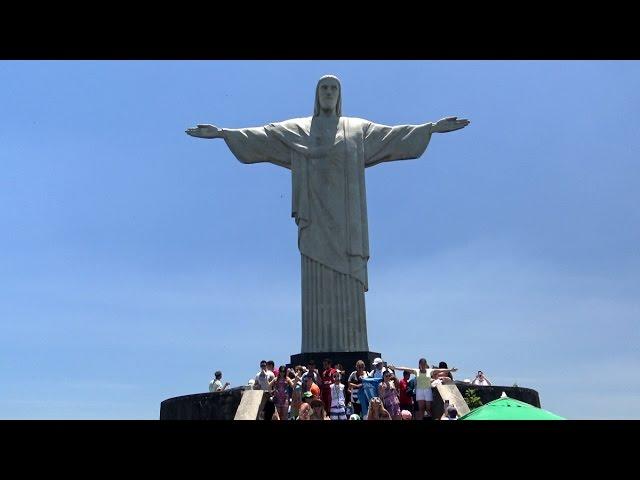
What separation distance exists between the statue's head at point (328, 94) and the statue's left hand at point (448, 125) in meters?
2.33

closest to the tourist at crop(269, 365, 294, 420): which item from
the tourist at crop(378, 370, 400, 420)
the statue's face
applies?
the tourist at crop(378, 370, 400, 420)

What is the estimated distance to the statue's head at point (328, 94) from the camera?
18.0 metres

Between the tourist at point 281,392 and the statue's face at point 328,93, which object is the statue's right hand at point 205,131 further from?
the tourist at point 281,392

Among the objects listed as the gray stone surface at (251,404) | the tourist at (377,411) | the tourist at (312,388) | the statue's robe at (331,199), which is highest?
the statue's robe at (331,199)

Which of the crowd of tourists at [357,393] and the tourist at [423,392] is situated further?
the tourist at [423,392]

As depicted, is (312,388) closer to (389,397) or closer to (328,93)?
(389,397)

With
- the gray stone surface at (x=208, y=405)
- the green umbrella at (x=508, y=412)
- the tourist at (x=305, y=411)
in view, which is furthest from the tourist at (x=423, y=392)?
the green umbrella at (x=508, y=412)

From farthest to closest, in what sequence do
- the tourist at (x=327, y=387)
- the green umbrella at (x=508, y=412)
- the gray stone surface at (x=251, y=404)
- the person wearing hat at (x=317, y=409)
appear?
the tourist at (x=327, y=387)
the gray stone surface at (x=251, y=404)
the person wearing hat at (x=317, y=409)
the green umbrella at (x=508, y=412)

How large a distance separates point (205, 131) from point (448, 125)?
5.52m

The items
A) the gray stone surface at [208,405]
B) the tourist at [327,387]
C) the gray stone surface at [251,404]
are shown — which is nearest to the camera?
the gray stone surface at [251,404]

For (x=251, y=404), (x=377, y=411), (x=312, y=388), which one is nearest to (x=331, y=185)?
(x=312, y=388)

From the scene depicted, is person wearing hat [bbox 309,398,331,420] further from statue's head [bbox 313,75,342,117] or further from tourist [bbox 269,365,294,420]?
statue's head [bbox 313,75,342,117]

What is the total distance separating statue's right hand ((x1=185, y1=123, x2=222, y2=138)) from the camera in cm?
1782

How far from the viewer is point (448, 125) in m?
18.2
